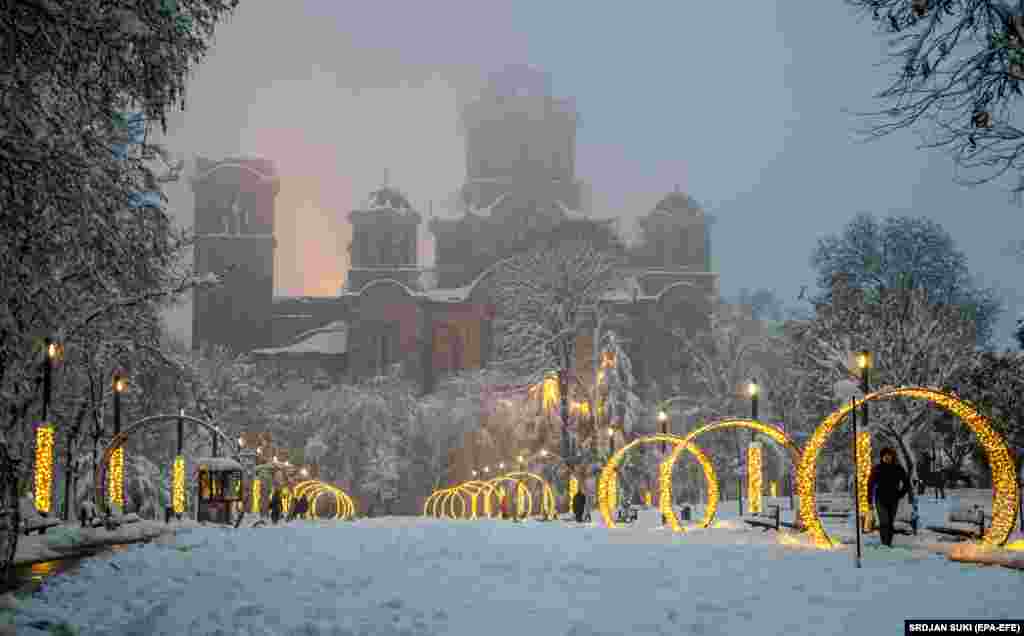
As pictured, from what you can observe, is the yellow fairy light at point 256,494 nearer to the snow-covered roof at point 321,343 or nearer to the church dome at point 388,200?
the snow-covered roof at point 321,343

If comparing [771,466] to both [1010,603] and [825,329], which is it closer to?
[825,329]

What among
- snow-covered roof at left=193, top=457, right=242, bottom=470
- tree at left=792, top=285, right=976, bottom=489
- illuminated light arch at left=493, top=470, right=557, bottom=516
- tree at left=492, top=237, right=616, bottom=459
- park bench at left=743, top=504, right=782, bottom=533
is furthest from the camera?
tree at left=492, top=237, right=616, bottom=459

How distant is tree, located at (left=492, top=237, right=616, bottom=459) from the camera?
155 feet

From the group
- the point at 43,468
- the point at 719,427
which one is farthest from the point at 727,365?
the point at 43,468

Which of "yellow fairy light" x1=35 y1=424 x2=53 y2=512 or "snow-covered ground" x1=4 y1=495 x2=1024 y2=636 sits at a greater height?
"yellow fairy light" x1=35 y1=424 x2=53 y2=512

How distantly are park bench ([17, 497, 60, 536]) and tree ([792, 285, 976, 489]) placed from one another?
2285cm

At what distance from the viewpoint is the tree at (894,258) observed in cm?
4441

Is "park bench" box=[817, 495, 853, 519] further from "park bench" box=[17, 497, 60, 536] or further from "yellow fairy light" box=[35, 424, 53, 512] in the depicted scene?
"park bench" box=[17, 497, 60, 536]

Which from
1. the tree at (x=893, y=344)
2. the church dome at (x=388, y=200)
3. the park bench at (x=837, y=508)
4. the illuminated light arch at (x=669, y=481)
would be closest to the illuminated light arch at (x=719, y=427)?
the illuminated light arch at (x=669, y=481)

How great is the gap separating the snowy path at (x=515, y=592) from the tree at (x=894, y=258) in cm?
3008

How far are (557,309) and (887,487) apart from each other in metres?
32.3

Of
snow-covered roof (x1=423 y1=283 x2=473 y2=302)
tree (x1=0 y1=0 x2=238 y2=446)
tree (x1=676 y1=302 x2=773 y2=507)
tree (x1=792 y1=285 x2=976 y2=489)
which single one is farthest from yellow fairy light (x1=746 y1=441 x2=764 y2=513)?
snow-covered roof (x1=423 y1=283 x2=473 y2=302)

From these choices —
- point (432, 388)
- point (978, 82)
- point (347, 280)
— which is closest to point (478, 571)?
point (978, 82)

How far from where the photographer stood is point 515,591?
11492mm
